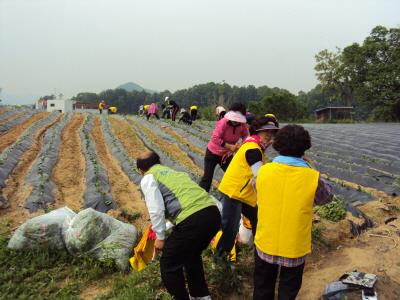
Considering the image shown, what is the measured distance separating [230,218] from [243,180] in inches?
16.3

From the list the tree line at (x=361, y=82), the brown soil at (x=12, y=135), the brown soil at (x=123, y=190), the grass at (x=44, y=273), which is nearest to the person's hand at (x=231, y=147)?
the brown soil at (x=123, y=190)

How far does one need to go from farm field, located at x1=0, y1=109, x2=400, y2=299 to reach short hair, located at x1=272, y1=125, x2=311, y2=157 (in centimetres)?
147

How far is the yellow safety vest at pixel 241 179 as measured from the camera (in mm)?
3133

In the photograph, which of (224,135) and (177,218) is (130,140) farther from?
(177,218)

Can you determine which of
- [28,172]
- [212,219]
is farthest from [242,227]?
[28,172]

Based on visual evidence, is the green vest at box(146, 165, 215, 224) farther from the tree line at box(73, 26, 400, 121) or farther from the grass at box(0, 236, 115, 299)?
the tree line at box(73, 26, 400, 121)

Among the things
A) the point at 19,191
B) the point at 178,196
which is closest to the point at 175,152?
the point at 19,191

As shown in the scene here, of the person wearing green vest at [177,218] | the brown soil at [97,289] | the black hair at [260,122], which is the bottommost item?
the brown soil at [97,289]

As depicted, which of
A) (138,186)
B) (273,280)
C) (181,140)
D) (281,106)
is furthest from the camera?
(281,106)

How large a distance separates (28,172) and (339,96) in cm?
Answer: 3354

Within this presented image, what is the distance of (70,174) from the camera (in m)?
7.95

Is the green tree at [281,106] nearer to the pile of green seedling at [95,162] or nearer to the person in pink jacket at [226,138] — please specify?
the pile of green seedling at [95,162]

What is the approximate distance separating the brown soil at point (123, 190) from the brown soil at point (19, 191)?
1.31m

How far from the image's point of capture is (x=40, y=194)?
19.4 ft
